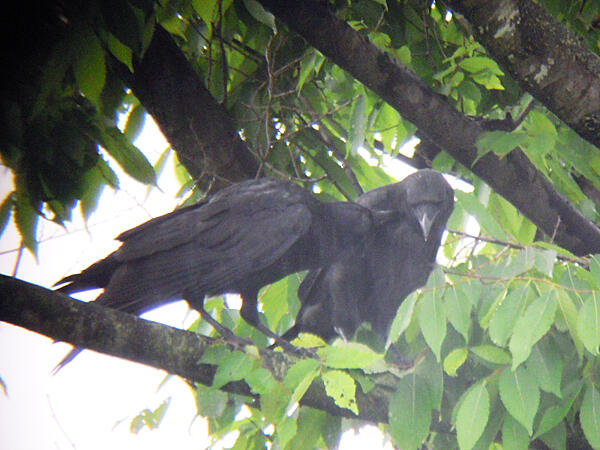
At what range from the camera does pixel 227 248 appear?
256 cm

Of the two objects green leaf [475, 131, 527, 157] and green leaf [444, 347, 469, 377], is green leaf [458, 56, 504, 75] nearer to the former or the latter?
green leaf [475, 131, 527, 157]

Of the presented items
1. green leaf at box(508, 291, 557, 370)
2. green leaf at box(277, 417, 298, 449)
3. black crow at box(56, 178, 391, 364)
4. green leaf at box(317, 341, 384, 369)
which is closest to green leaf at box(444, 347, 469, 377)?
green leaf at box(508, 291, 557, 370)

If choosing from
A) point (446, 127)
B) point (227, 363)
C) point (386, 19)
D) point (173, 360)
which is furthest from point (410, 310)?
point (386, 19)

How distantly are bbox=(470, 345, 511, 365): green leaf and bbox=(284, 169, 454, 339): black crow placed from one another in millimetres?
1016

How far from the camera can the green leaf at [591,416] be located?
1861 mm

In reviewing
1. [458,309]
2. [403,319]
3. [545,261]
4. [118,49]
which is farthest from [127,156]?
[545,261]

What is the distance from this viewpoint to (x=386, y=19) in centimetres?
280

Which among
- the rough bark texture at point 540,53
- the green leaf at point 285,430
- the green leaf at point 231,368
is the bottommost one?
the green leaf at point 285,430

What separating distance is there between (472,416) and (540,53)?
999 mm

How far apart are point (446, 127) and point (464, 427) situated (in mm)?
1140

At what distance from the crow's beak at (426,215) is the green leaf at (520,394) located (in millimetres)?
1153

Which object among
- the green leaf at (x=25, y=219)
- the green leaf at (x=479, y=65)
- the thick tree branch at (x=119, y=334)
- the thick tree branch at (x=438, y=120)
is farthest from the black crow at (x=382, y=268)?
the green leaf at (x=25, y=219)

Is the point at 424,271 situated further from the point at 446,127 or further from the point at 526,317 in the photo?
the point at 526,317

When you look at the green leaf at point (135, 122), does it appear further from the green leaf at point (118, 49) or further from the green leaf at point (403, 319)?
the green leaf at point (403, 319)
